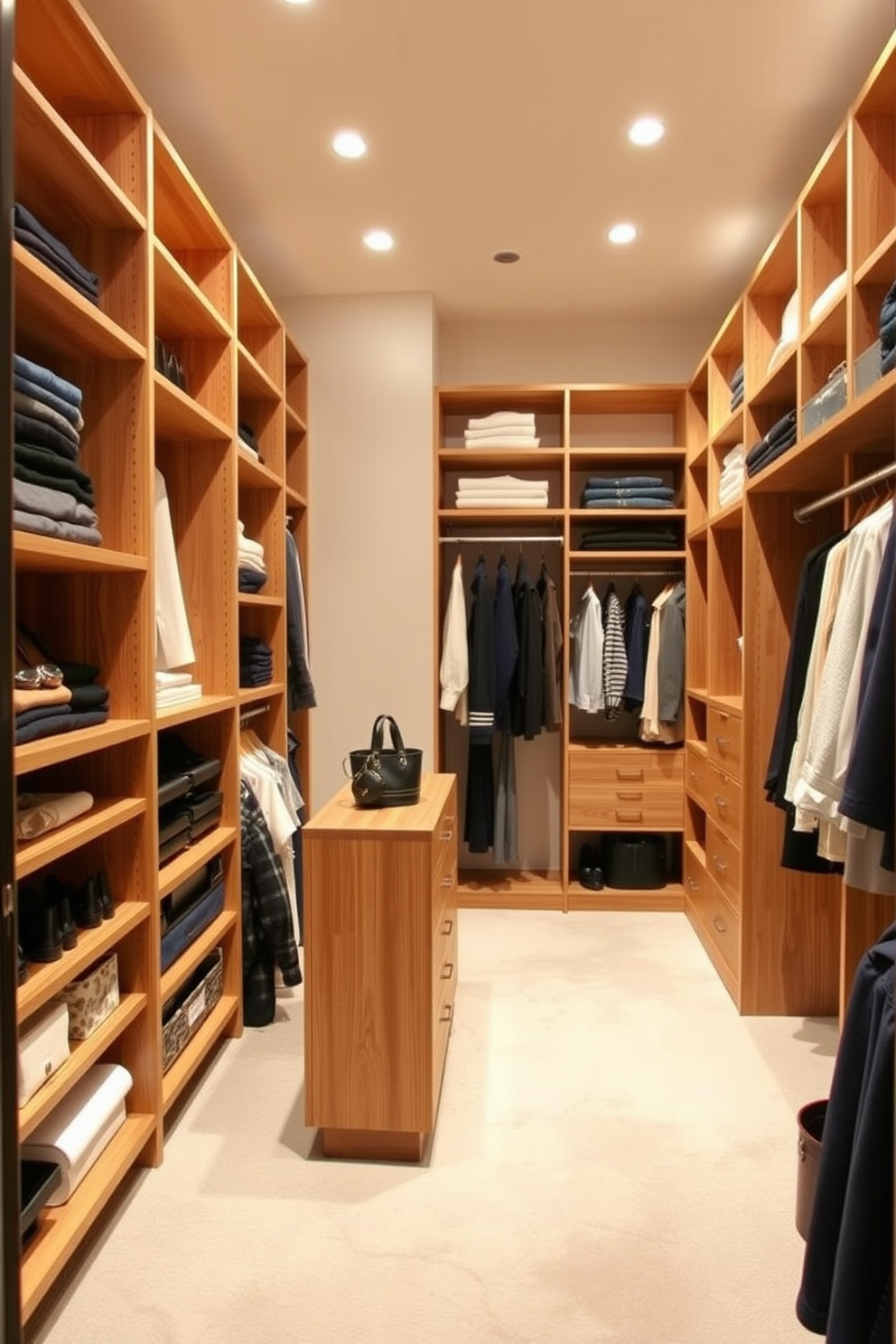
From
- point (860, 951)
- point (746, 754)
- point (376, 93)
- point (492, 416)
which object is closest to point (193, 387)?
point (376, 93)

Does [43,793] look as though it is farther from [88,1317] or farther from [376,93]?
[376,93]

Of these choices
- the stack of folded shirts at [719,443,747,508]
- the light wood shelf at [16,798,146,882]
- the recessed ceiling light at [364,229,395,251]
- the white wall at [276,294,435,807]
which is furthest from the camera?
the white wall at [276,294,435,807]

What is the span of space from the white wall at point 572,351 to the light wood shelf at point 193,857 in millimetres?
2847

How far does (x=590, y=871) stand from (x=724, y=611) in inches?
58.9

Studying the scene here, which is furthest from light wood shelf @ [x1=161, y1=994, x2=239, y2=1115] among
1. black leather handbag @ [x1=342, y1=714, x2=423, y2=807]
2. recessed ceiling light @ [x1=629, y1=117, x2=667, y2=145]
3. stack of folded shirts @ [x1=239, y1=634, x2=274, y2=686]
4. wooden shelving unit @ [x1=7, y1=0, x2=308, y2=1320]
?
recessed ceiling light @ [x1=629, y1=117, x2=667, y2=145]

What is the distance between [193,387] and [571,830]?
2711 millimetres

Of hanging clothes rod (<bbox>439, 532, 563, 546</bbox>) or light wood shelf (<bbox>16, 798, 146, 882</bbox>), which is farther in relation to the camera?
hanging clothes rod (<bbox>439, 532, 563, 546</bbox>)

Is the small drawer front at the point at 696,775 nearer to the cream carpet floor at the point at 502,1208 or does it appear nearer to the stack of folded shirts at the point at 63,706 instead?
the cream carpet floor at the point at 502,1208

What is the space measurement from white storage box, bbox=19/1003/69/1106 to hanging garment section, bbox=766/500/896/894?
1.67 m

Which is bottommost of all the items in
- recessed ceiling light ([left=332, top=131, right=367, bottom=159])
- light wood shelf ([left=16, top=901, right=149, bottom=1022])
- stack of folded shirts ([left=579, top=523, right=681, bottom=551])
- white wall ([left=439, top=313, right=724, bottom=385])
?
light wood shelf ([left=16, top=901, right=149, bottom=1022])

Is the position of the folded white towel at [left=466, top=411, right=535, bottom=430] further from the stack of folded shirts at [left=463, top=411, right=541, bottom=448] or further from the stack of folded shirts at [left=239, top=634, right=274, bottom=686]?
the stack of folded shirts at [left=239, top=634, right=274, bottom=686]

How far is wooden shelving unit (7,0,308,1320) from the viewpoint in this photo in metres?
1.63

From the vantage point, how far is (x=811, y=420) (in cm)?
228

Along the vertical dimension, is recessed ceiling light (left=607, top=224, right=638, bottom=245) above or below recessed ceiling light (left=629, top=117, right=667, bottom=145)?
above
